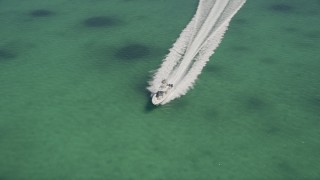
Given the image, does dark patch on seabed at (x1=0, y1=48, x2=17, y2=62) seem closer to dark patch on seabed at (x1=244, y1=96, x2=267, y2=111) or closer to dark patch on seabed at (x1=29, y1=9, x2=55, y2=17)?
dark patch on seabed at (x1=29, y1=9, x2=55, y2=17)

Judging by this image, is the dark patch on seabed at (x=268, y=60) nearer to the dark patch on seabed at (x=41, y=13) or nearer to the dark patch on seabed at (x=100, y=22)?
the dark patch on seabed at (x=100, y=22)

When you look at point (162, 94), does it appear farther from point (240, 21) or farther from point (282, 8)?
point (282, 8)

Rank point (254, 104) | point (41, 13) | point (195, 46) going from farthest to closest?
point (41, 13)
point (195, 46)
point (254, 104)

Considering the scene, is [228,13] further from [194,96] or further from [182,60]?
[194,96]

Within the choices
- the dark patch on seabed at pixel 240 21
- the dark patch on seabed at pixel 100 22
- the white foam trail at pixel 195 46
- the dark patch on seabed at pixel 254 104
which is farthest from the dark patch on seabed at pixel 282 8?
the dark patch on seabed at pixel 100 22

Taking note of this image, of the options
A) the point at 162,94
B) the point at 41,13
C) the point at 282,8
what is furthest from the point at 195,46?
the point at 41,13

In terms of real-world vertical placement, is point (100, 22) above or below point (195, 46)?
below

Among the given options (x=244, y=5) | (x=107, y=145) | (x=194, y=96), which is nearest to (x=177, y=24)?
(x=244, y=5)
